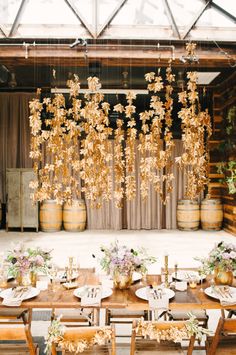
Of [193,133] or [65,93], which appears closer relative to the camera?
[193,133]

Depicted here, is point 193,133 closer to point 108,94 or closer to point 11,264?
point 11,264

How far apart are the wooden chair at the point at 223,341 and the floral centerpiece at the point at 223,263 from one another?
43 centimetres

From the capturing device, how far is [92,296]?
260 centimetres

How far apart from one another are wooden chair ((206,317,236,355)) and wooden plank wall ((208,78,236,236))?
6.09 m

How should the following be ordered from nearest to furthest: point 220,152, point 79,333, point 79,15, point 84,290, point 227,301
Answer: point 79,333
point 227,301
point 84,290
point 79,15
point 220,152

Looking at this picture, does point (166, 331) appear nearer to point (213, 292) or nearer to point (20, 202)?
point (213, 292)

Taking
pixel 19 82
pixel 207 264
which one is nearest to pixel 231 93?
pixel 19 82

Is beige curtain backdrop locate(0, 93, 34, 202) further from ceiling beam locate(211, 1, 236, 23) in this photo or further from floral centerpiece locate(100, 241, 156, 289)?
floral centerpiece locate(100, 241, 156, 289)

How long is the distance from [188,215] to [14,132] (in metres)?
4.64

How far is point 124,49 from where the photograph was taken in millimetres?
5402

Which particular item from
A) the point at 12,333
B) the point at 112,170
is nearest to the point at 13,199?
the point at 112,170

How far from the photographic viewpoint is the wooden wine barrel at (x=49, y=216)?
8727 mm

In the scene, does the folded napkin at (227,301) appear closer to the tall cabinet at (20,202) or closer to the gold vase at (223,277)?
the gold vase at (223,277)

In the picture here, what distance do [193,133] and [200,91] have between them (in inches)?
173
